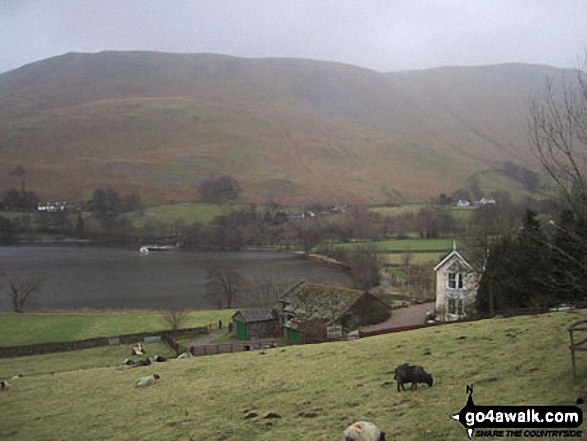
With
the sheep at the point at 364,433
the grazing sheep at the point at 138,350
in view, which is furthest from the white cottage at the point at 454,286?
the sheep at the point at 364,433

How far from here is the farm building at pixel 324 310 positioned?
136 feet

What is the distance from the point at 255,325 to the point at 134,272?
53.3 m

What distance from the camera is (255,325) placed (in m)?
44.5

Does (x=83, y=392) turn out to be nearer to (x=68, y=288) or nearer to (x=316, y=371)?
(x=316, y=371)

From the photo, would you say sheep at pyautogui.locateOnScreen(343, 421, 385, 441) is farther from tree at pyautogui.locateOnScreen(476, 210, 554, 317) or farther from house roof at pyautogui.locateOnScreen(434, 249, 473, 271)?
house roof at pyautogui.locateOnScreen(434, 249, 473, 271)

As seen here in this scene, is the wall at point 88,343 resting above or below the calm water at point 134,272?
above

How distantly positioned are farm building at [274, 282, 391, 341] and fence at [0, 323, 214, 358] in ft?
25.7

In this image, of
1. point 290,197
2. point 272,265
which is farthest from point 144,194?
point 272,265

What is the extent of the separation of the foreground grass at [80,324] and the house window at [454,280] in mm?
21537

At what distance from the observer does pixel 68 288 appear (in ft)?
253

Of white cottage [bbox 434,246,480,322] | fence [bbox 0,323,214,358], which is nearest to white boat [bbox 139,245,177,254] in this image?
fence [bbox 0,323,214,358]

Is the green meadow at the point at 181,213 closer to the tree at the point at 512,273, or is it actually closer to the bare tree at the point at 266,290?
the bare tree at the point at 266,290

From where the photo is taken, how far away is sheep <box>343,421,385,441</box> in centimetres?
1104

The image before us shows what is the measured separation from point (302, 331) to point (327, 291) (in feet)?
22.1
